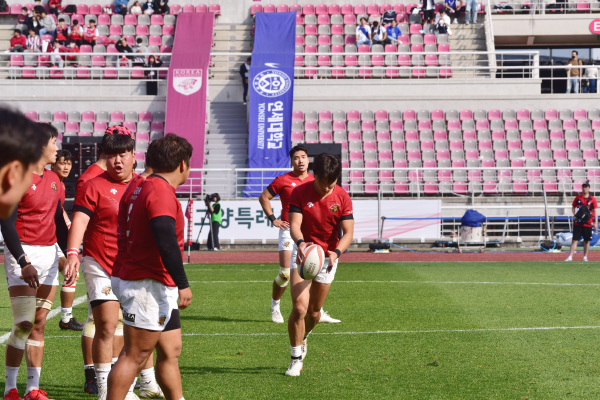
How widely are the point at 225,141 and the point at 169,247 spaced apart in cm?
2478

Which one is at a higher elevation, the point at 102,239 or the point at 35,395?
the point at 102,239

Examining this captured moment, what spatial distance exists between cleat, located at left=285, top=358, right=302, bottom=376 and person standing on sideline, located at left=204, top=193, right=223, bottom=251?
49.1 feet

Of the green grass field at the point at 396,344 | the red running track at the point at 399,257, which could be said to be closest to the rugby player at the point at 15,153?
the green grass field at the point at 396,344

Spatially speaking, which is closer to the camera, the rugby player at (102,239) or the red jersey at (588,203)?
the rugby player at (102,239)

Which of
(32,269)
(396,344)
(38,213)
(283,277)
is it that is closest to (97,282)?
(32,269)

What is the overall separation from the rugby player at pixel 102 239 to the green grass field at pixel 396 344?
0.76 m

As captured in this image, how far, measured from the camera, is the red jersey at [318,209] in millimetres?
6824

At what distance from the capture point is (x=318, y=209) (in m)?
6.83

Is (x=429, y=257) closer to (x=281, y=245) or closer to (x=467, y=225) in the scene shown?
(x=467, y=225)

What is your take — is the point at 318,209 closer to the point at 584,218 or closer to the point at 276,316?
A: the point at 276,316

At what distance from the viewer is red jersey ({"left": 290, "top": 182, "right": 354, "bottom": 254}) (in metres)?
6.82

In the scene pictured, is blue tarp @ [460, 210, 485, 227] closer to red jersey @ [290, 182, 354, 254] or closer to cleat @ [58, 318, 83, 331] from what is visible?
cleat @ [58, 318, 83, 331]

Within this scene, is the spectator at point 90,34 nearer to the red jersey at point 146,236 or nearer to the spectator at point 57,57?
the spectator at point 57,57

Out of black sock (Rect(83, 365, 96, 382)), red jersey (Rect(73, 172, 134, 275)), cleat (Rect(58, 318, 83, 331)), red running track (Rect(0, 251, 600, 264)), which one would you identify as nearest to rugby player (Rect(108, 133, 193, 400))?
red jersey (Rect(73, 172, 134, 275))
